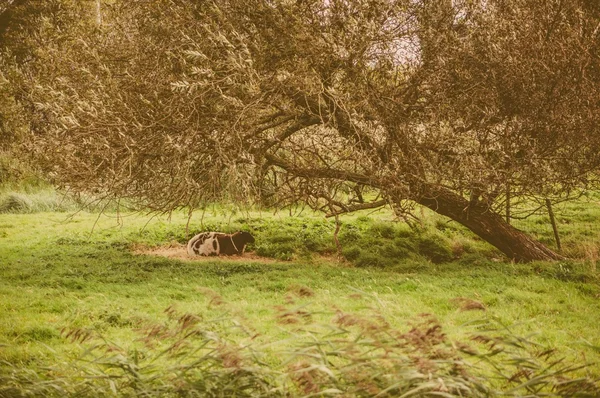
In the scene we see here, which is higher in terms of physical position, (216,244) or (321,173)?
(321,173)

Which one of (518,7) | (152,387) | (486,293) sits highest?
(518,7)

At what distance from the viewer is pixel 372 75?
1152 centimetres

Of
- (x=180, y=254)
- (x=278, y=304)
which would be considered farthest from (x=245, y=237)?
(x=278, y=304)

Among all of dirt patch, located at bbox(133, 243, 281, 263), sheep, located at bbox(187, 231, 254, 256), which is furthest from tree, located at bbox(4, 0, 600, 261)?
sheep, located at bbox(187, 231, 254, 256)

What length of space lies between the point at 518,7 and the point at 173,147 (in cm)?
674

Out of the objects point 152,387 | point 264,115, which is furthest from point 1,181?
point 152,387

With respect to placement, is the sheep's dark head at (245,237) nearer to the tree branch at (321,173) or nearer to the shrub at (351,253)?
the shrub at (351,253)

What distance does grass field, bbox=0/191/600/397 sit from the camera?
4.37 m

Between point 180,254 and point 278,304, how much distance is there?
647 cm

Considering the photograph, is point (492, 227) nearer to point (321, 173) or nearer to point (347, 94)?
point (321, 173)

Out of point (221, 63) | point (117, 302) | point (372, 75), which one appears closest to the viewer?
point (117, 302)

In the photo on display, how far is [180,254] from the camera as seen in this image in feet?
46.3

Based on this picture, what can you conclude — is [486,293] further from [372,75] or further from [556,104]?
[372,75]

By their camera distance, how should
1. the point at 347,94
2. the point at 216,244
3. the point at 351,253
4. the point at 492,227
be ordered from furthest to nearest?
the point at 216,244
the point at 351,253
the point at 492,227
the point at 347,94
